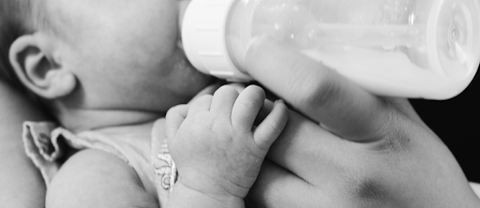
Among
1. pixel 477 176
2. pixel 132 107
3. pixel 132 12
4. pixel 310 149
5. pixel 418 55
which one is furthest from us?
pixel 477 176

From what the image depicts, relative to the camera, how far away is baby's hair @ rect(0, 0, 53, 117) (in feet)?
3.20

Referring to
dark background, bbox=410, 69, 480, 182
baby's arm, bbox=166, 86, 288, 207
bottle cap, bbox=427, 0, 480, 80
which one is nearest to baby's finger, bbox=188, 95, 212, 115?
baby's arm, bbox=166, 86, 288, 207

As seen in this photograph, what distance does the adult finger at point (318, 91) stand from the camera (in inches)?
23.5

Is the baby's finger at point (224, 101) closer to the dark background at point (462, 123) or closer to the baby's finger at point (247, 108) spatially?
the baby's finger at point (247, 108)

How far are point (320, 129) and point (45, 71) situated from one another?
65 cm

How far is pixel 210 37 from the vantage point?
750mm

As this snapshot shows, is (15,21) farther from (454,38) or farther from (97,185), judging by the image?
(454,38)

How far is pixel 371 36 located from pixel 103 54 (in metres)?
0.54

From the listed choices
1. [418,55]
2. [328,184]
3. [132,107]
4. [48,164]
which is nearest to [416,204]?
[328,184]

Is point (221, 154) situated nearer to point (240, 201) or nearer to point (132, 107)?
point (240, 201)

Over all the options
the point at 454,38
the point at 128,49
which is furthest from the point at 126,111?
the point at 454,38

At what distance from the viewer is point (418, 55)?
23.3 inches

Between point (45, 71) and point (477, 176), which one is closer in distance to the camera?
point (45, 71)

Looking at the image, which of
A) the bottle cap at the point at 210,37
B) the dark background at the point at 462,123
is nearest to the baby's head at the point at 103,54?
the bottle cap at the point at 210,37
